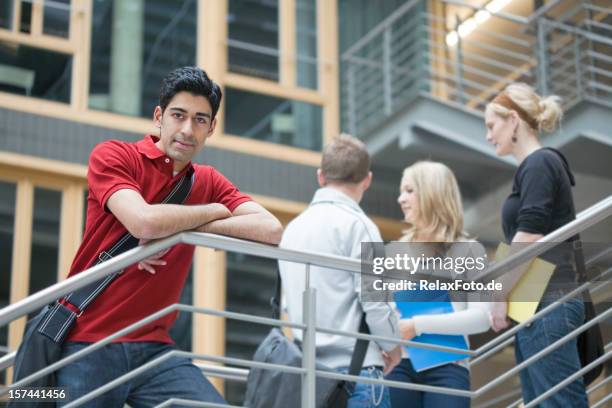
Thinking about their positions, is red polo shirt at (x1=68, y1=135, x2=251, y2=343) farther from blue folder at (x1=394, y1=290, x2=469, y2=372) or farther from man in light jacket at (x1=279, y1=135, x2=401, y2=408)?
blue folder at (x1=394, y1=290, x2=469, y2=372)

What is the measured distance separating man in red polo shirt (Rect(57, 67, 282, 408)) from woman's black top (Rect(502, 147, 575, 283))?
1.20m

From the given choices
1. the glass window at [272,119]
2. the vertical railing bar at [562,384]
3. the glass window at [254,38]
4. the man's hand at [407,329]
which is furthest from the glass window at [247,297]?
the vertical railing bar at [562,384]

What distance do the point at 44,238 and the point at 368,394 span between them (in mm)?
5732

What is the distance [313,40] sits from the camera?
38.3 ft

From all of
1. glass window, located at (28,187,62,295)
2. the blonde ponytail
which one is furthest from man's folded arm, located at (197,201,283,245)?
glass window, located at (28,187,62,295)

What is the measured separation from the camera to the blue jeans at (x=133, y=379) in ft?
13.1

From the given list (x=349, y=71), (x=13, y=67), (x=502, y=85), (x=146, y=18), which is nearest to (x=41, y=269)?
(x=13, y=67)

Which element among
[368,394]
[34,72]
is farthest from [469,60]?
[368,394]

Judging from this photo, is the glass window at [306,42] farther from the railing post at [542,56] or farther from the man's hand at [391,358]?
the man's hand at [391,358]

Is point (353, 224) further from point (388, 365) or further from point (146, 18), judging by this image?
point (146, 18)

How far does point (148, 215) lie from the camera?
3.96m

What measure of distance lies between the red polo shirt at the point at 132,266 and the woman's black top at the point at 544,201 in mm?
1544

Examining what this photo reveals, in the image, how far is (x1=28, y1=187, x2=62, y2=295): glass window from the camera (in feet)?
31.5

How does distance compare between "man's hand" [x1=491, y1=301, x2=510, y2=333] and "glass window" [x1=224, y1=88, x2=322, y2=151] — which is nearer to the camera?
"man's hand" [x1=491, y1=301, x2=510, y2=333]
